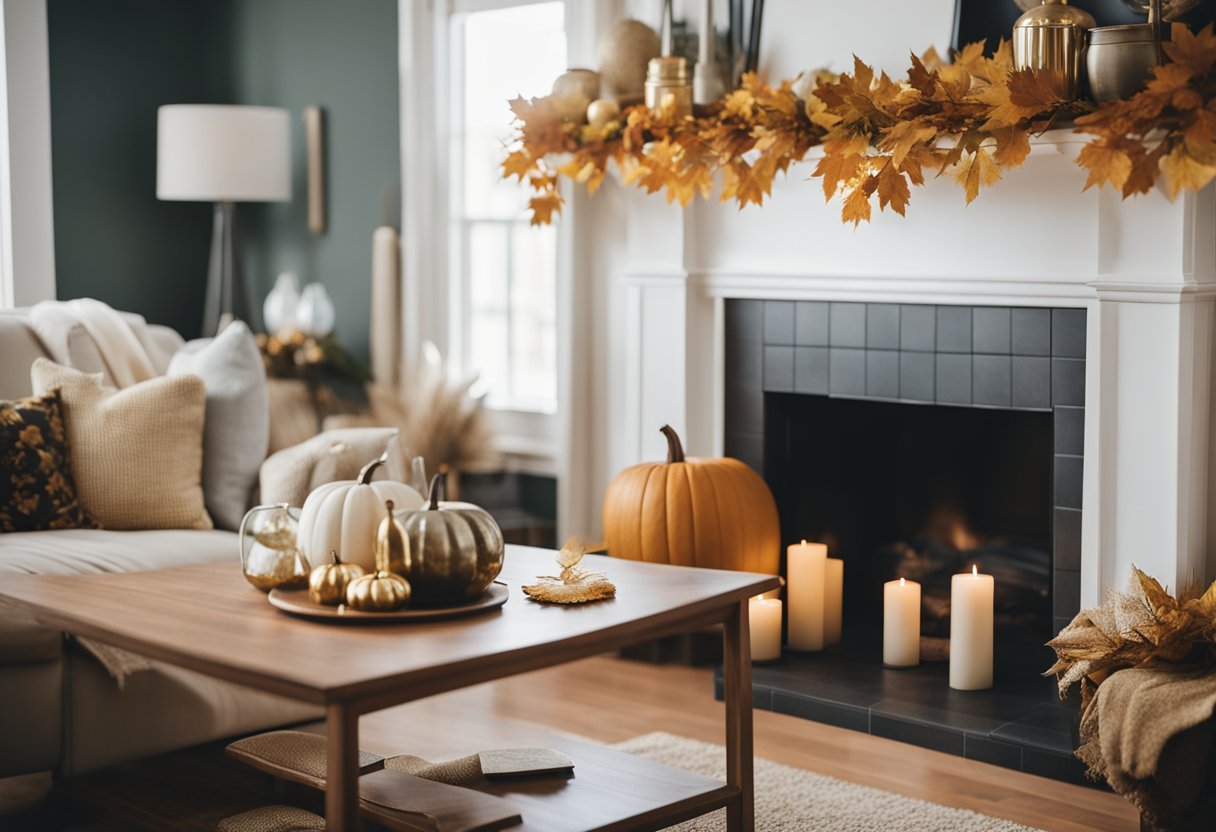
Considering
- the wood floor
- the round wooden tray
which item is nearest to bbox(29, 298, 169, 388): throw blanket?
the wood floor

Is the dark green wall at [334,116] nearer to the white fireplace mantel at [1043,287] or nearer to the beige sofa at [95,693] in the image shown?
the white fireplace mantel at [1043,287]

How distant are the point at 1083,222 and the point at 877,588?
1.30m

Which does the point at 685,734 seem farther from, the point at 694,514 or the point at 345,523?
the point at 345,523

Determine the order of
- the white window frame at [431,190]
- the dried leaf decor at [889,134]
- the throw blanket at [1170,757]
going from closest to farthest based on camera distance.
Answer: the throw blanket at [1170,757]
the dried leaf decor at [889,134]
the white window frame at [431,190]

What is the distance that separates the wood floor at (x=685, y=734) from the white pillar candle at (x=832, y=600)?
1.12 feet

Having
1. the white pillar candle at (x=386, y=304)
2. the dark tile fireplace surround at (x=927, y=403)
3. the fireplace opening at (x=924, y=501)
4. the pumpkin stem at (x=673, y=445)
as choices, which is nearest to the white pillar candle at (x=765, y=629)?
the dark tile fireplace surround at (x=927, y=403)

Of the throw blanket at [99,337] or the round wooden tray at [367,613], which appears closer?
the round wooden tray at [367,613]

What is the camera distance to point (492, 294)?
196 inches

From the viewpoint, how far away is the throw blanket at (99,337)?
3.71 metres

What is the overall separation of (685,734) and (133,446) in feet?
4.69

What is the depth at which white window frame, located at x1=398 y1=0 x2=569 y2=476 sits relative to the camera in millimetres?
4898

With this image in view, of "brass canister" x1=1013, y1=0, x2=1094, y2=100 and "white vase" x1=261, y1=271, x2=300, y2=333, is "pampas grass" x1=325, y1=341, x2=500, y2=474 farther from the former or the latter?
"brass canister" x1=1013, y1=0, x2=1094, y2=100

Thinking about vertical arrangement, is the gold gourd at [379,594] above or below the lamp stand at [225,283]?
below

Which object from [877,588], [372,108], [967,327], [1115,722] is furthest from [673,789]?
[372,108]
